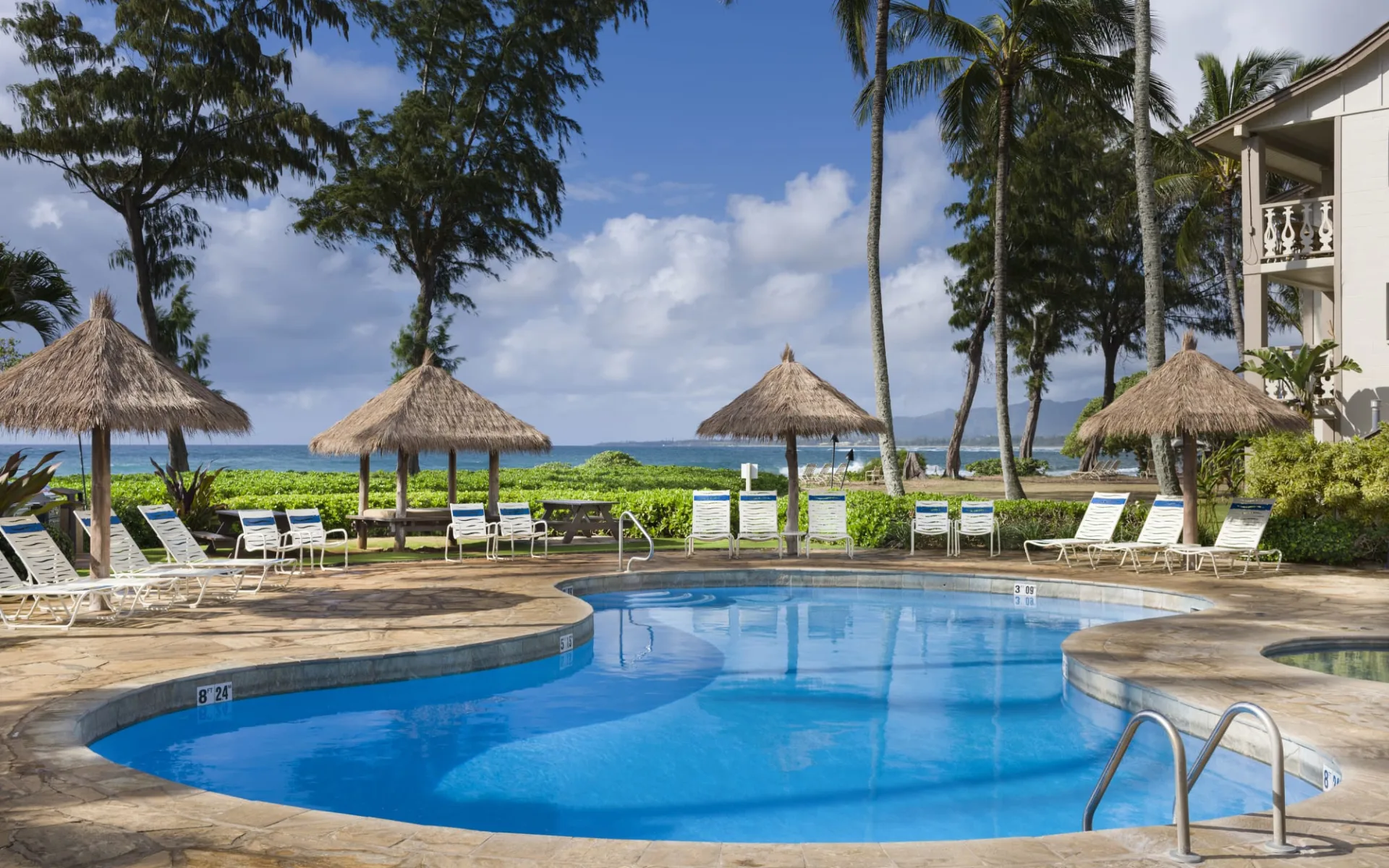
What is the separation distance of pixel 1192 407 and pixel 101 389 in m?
12.5

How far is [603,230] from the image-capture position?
62719 mm

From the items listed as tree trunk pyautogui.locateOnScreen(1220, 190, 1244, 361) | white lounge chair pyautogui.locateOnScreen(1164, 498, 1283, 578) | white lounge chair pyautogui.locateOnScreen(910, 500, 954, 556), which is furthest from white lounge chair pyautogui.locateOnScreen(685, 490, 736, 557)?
tree trunk pyautogui.locateOnScreen(1220, 190, 1244, 361)

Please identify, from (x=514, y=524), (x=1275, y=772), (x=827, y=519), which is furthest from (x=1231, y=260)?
(x=1275, y=772)

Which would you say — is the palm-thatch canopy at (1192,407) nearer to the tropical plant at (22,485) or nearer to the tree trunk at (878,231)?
the tree trunk at (878,231)

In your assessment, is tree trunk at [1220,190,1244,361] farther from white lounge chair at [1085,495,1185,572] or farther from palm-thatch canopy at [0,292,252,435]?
palm-thatch canopy at [0,292,252,435]

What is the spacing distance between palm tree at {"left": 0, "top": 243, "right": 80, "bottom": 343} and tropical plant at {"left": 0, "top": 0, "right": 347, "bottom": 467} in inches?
139

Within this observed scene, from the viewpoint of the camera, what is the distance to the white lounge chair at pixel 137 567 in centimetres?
980

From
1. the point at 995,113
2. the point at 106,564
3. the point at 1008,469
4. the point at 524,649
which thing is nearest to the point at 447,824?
the point at 524,649

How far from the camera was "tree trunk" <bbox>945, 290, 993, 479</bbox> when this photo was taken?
33844 millimetres

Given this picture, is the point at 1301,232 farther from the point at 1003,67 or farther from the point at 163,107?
the point at 163,107

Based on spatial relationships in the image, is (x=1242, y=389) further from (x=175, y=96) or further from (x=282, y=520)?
(x=175, y=96)

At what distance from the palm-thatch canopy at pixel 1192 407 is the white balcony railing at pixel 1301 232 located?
14.5ft

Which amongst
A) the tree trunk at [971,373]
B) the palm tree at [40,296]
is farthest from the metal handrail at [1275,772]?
the tree trunk at [971,373]

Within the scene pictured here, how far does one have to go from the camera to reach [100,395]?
945cm
